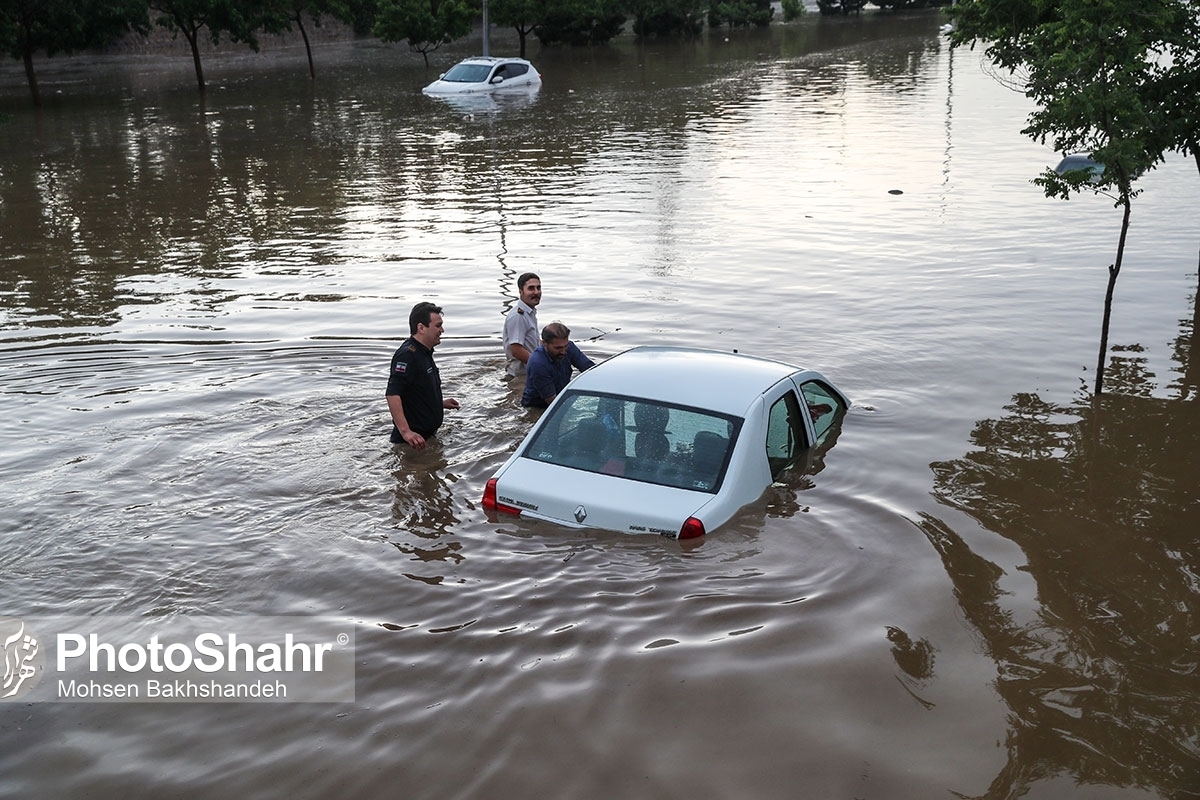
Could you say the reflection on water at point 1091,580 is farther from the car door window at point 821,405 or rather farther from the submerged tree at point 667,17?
the submerged tree at point 667,17

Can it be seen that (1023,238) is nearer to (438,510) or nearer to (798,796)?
(438,510)

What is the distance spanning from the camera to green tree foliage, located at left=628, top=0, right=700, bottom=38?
7181cm

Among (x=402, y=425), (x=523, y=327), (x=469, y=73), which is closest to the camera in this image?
(x=402, y=425)

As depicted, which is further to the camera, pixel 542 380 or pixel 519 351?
pixel 519 351

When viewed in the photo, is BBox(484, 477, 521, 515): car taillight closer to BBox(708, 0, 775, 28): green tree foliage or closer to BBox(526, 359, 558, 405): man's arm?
BBox(526, 359, 558, 405): man's arm

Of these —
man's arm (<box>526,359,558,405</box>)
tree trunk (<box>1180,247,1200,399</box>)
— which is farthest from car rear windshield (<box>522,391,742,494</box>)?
tree trunk (<box>1180,247,1200,399</box>)

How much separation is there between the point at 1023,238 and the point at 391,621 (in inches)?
587

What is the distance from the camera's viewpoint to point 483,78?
4225 centimetres

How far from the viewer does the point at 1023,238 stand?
19.0 metres

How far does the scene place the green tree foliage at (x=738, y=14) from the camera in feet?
268

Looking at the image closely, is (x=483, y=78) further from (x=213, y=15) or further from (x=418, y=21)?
(x=418, y=21)

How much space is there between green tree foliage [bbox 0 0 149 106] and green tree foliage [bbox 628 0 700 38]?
35.5 m

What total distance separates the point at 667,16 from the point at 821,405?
6875 cm

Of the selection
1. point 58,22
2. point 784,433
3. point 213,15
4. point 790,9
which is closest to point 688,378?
point 784,433
